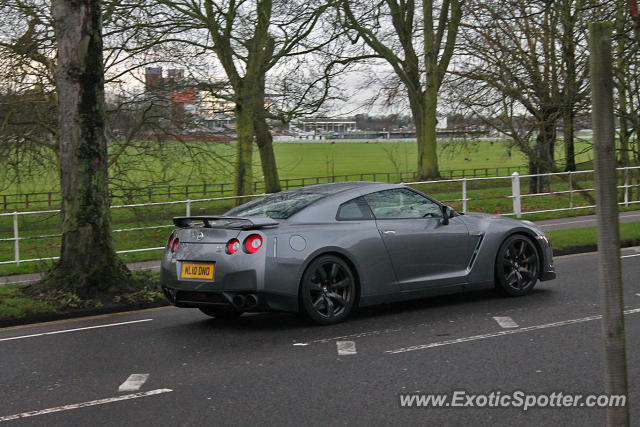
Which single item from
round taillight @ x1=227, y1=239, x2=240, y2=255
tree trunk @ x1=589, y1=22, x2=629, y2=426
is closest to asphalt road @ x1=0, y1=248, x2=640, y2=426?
round taillight @ x1=227, y1=239, x2=240, y2=255

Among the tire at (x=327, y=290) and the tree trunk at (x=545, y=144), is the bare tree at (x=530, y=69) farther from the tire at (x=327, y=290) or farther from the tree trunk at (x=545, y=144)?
the tire at (x=327, y=290)

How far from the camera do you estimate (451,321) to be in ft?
27.1

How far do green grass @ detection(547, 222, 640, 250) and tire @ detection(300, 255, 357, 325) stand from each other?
6861 mm

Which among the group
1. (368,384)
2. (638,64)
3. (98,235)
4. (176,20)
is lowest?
(368,384)

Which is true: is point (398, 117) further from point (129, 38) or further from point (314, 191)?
point (314, 191)

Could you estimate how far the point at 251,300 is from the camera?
780 cm

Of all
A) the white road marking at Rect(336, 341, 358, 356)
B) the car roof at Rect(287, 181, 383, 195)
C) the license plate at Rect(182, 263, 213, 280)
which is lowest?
the white road marking at Rect(336, 341, 358, 356)

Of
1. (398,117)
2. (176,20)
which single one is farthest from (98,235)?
(398,117)

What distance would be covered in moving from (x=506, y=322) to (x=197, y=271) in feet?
10.1

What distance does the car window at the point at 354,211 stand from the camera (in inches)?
335

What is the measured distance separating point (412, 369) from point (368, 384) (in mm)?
560

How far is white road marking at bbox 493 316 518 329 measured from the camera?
7890 millimetres

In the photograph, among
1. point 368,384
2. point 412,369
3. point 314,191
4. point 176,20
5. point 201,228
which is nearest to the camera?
point 368,384

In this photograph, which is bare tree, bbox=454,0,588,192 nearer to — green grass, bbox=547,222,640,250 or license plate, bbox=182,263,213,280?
green grass, bbox=547,222,640,250
